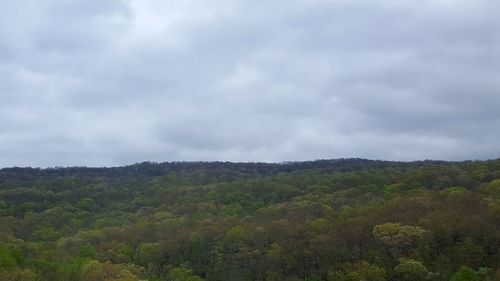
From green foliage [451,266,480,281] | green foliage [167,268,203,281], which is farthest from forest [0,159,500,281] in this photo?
green foliage [167,268,203,281]

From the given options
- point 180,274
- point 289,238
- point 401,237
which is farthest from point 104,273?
point 401,237

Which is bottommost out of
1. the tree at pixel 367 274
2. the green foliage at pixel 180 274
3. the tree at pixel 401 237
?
the green foliage at pixel 180 274

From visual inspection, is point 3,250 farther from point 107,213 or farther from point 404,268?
point 107,213

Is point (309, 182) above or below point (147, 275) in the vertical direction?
above

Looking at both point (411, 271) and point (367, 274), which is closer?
point (367, 274)

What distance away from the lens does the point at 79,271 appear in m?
85.6

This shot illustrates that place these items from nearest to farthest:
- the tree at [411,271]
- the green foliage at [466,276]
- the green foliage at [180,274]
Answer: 1. the green foliage at [466,276]
2. the tree at [411,271]
3. the green foliage at [180,274]

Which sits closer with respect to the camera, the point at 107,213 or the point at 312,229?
the point at 312,229

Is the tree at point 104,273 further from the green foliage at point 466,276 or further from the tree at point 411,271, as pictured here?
the green foliage at point 466,276

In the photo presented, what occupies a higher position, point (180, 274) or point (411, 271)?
point (411, 271)

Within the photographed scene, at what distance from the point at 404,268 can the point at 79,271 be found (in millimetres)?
46263

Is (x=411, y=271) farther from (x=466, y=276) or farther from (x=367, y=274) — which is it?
(x=466, y=276)

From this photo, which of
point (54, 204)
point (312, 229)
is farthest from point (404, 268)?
point (54, 204)

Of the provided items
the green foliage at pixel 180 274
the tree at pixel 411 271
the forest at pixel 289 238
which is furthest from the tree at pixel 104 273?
the tree at pixel 411 271
